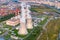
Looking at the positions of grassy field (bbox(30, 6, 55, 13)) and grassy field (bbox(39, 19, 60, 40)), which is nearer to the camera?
grassy field (bbox(39, 19, 60, 40))

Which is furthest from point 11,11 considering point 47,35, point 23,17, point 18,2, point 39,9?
point 47,35

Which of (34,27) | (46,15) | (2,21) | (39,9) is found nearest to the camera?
(34,27)

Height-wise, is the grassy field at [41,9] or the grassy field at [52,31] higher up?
the grassy field at [52,31]

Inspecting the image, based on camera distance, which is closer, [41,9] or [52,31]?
[52,31]

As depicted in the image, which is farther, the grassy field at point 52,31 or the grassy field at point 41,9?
the grassy field at point 41,9

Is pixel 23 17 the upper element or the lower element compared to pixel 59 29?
upper

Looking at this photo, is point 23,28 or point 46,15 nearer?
point 23,28

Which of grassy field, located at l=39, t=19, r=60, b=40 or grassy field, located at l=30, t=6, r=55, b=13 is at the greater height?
grassy field, located at l=39, t=19, r=60, b=40

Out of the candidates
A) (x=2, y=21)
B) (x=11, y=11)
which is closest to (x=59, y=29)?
(x=2, y=21)

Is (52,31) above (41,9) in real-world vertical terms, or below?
above

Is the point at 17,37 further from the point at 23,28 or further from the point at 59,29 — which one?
the point at 59,29

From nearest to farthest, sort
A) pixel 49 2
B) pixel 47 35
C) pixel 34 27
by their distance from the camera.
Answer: pixel 47 35 < pixel 34 27 < pixel 49 2
